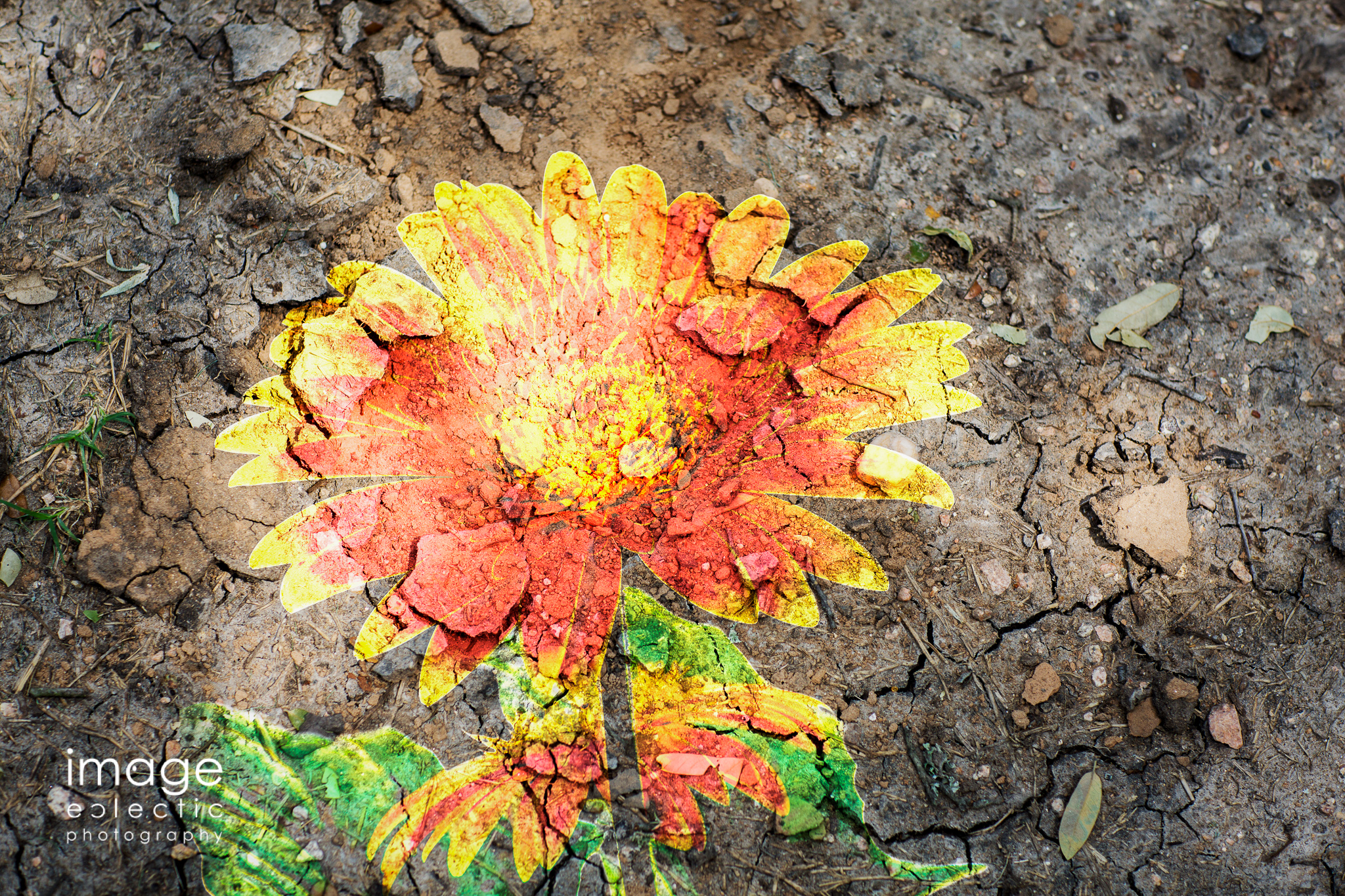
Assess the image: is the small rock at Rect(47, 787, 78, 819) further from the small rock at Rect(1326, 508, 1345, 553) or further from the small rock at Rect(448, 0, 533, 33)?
the small rock at Rect(1326, 508, 1345, 553)

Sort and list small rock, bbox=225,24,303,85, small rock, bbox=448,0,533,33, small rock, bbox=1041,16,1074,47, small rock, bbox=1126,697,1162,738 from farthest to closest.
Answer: small rock, bbox=1041,16,1074,47 < small rock, bbox=448,0,533,33 < small rock, bbox=225,24,303,85 < small rock, bbox=1126,697,1162,738

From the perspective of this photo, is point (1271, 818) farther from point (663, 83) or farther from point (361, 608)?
point (663, 83)

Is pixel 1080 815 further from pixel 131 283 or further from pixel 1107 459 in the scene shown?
pixel 131 283

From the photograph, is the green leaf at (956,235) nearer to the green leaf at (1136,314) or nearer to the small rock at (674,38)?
the green leaf at (1136,314)

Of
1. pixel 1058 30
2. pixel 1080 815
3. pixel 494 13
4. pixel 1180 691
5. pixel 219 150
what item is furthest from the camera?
pixel 1058 30

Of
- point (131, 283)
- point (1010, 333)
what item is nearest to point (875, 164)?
point (1010, 333)

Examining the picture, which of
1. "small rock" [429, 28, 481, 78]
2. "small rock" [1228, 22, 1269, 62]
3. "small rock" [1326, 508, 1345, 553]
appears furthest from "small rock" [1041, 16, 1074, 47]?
"small rock" [429, 28, 481, 78]

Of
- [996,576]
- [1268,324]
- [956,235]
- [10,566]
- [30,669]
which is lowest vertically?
[30,669]
